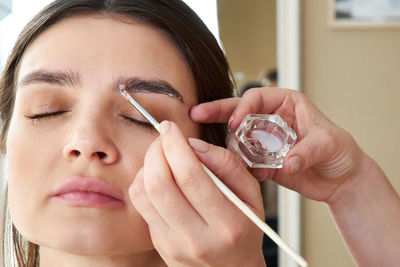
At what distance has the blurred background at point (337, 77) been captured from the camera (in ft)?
7.54

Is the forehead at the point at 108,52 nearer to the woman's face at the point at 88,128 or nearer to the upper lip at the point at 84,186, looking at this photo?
the woman's face at the point at 88,128

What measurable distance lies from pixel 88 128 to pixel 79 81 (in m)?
0.11

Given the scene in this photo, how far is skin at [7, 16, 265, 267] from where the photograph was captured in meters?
0.72


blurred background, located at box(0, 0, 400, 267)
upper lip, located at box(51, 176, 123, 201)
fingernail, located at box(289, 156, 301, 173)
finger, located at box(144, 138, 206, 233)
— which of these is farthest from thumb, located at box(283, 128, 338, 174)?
blurred background, located at box(0, 0, 400, 267)

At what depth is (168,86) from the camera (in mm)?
958

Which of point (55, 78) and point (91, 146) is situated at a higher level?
point (55, 78)

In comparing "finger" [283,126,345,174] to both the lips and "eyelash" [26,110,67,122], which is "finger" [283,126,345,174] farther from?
"eyelash" [26,110,67,122]

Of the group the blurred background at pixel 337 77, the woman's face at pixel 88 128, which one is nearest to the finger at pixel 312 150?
the woman's face at pixel 88 128

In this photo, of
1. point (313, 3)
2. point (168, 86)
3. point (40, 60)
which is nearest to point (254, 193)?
point (168, 86)

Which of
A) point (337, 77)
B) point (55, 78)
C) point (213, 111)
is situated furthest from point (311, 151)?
point (337, 77)

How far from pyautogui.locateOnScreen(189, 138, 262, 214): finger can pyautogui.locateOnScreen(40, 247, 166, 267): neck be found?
0.34 metres

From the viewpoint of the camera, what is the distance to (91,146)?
83 cm

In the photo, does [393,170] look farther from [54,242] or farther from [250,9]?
[54,242]

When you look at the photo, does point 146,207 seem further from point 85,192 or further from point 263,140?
point 263,140
